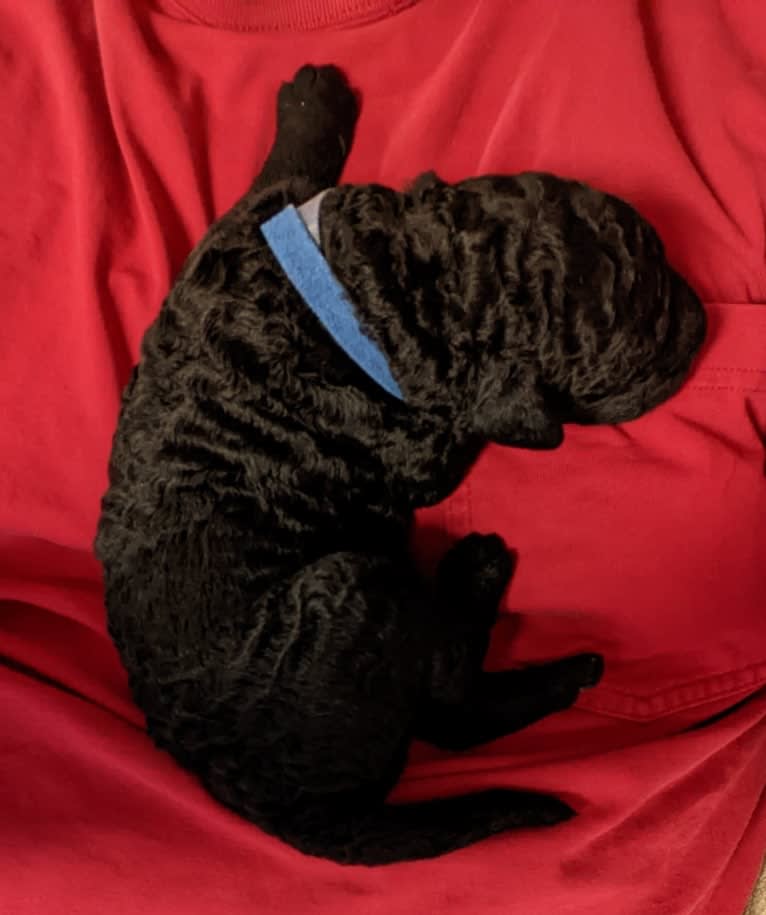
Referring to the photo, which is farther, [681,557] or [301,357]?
[681,557]

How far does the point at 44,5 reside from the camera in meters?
1.47

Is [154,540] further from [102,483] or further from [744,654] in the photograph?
[744,654]

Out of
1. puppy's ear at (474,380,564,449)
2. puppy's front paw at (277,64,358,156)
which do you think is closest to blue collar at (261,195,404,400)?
puppy's ear at (474,380,564,449)

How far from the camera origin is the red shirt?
1364mm

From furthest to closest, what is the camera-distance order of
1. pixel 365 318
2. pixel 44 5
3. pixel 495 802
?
pixel 44 5 < pixel 495 802 < pixel 365 318

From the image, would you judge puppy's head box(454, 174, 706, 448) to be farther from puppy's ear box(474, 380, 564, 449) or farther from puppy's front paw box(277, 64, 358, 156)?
puppy's front paw box(277, 64, 358, 156)

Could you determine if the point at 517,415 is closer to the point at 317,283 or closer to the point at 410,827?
the point at 317,283

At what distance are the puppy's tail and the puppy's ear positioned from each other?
1.96ft

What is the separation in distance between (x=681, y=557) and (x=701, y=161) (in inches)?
26.8

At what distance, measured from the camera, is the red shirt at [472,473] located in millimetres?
1364

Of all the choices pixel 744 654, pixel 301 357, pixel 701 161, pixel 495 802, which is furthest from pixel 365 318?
pixel 744 654

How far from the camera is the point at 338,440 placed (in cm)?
129

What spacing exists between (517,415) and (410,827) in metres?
0.66

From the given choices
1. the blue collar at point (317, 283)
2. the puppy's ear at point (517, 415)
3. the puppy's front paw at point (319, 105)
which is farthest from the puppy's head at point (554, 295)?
the puppy's front paw at point (319, 105)
